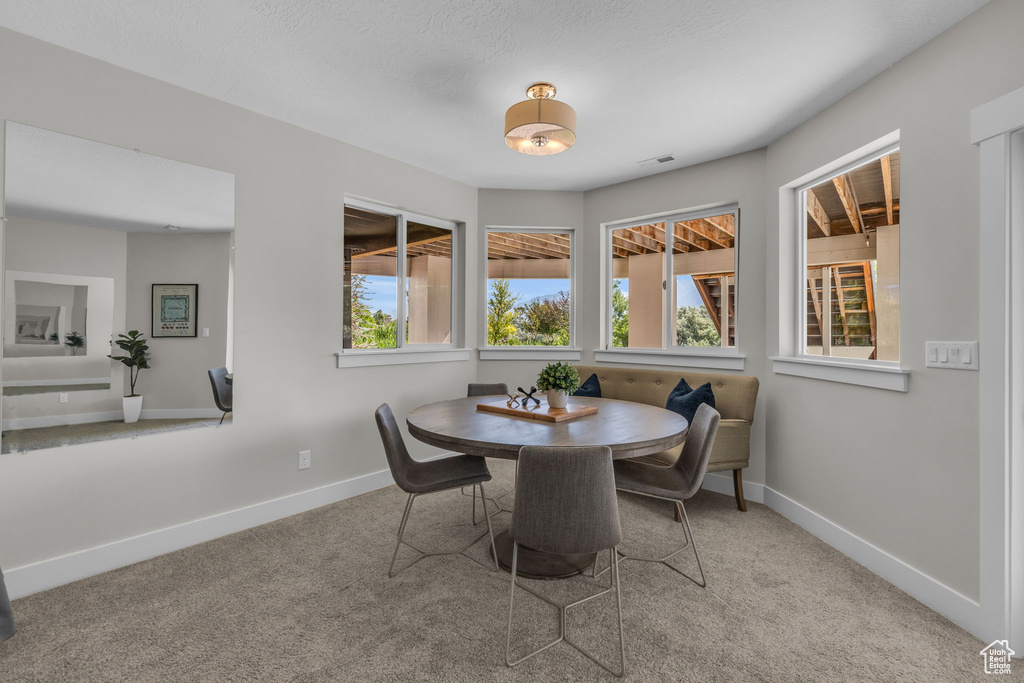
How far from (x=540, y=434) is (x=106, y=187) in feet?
8.25

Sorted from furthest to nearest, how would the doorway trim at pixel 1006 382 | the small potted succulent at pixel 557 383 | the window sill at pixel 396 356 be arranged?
the window sill at pixel 396 356 → the small potted succulent at pixel 557 383 → the doorway trim at pixel 1006 382

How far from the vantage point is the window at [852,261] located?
8.09 ft

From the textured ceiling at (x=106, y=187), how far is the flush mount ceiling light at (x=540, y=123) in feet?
5.72

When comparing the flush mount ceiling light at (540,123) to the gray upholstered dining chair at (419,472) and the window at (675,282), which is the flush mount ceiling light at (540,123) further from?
the window at (675,282)

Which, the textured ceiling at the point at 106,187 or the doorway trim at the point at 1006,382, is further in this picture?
the textured ceiling at the point at 106,187

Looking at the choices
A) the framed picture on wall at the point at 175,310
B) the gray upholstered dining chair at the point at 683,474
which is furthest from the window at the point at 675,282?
the framed picture on wall at the point at 175,310

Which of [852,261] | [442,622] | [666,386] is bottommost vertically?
[442,622]

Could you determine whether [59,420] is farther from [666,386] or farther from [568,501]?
[666,386]

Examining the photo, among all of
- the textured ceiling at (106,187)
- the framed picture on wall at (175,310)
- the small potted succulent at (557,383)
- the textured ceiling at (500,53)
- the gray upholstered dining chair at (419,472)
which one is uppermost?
the textured ceiling at (500,53)

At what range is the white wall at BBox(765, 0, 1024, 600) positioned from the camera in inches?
74.8

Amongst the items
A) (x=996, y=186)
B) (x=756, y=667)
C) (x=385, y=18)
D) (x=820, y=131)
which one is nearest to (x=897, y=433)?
(x=996, y=186)

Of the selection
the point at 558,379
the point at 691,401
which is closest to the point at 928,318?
the point at 691,401

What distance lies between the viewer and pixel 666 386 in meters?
3.69

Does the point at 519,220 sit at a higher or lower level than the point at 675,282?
higher
